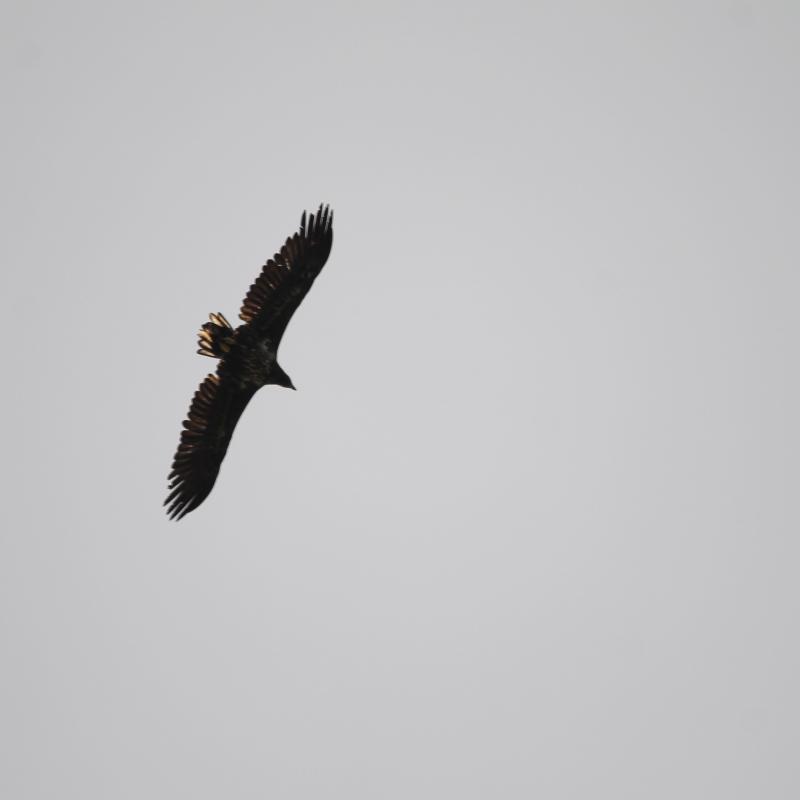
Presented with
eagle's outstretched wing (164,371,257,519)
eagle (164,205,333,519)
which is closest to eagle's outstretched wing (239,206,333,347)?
eagle (164,205,333,519)

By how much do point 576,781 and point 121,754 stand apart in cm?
8866

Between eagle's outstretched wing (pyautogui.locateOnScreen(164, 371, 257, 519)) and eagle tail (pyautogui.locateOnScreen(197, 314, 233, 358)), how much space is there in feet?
1.84

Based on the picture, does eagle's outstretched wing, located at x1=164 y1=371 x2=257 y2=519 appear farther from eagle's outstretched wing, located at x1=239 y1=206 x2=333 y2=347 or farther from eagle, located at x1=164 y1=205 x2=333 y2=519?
eagle's outstretched wing, located at x1=239 y1=206 x2=333 y2=347

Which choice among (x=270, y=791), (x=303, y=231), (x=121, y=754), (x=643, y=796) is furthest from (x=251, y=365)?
(x=121, y=754)

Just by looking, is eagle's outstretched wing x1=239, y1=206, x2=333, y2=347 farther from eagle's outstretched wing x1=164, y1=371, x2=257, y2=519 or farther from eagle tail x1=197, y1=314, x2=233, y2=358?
eagle's outstretched wing x1=164, y1=371, x2=257, y2=519

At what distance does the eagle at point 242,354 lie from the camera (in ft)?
49.3

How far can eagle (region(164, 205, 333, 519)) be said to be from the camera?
1502 cm

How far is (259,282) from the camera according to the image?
48.8ft

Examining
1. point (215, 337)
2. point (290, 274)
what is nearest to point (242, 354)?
point (215, 337)

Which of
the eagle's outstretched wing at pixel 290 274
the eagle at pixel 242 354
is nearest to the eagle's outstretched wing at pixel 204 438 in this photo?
the eagle at pixel 242 354

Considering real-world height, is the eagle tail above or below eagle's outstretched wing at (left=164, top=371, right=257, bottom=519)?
above

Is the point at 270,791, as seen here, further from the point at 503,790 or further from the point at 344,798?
the point at 503,790

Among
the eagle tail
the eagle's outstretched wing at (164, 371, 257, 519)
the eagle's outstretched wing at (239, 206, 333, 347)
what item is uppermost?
the eagle's outstretched wing at (239, 206, 333, 347)

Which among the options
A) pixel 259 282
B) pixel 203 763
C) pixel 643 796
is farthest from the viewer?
pixel 203 763
